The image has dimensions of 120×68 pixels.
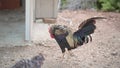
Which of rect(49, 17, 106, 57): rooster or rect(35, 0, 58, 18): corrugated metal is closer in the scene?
rect(49, 17, 106, 57): rooster

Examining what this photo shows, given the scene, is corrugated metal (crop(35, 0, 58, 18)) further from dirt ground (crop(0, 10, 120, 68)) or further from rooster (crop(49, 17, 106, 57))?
rooster (crop(49, 17, 106, 57))

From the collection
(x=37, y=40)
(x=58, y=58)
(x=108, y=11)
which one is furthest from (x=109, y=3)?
(x=58, y=58)

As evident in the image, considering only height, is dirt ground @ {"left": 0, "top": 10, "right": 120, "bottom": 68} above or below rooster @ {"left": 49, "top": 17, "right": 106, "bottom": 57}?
below

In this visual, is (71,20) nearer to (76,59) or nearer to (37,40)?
(37,40)

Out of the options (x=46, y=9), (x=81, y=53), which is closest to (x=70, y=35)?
(x=81, y=53)

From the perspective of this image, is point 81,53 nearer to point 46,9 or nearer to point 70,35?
point 70,35

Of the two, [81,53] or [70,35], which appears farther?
[81,53]

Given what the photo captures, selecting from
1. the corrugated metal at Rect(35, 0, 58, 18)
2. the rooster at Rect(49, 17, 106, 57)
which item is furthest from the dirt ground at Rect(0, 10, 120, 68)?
the corrugated metal at Rect(35, 0, 58, 18)

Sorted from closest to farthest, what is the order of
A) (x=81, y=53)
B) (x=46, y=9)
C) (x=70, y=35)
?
(x=70, y=35) → (x=81, y=53) → (x=46, y=9)

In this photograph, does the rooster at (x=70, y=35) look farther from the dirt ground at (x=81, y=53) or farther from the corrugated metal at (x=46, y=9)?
the corrugated metal at (x=46, y=9)

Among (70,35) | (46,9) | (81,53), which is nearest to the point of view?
(70,35)

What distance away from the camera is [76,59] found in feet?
15.5

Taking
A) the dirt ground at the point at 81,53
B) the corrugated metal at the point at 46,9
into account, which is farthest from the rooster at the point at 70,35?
the corrugated metal at the point at 46,9

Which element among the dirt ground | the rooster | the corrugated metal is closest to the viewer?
the rooster
